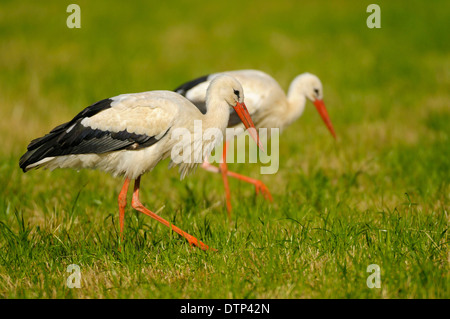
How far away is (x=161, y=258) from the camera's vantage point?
126 inches

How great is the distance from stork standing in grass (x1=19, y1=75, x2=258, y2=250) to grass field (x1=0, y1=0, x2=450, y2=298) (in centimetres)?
40

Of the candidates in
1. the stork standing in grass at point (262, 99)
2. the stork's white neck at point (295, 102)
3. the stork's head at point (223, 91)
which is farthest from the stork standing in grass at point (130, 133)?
the stork's white neck at point (295, 102)

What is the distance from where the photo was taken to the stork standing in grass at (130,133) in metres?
3.52

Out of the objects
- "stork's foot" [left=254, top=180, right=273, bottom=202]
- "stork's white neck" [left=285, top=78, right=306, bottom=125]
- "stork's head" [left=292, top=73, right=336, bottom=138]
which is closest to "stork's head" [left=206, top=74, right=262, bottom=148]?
"stork's foot" [left=254, top=180, right=273, bottom=202]

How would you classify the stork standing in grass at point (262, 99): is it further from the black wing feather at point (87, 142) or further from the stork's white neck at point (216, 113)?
Answer: the black wing feather at point (87, 142)

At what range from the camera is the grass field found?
295cm

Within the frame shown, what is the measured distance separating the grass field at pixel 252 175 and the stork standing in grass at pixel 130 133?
1.31ft

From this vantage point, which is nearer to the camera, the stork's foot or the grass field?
the grass field

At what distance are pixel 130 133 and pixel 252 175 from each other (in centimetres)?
221

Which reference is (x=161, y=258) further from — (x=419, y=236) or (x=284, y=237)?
(x=419, y=236)

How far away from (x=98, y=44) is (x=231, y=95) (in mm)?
7102

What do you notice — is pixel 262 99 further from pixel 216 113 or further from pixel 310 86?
pixel 216 113

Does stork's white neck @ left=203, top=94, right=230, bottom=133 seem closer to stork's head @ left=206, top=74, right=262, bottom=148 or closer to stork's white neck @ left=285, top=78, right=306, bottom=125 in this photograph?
stork's head @ left=206, top=74, right=262, bottom=148
